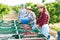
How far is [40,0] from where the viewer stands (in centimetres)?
344

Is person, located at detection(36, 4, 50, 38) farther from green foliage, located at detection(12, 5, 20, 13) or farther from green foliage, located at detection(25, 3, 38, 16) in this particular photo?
green foliage, located at detection(12, 5, 20, 13)

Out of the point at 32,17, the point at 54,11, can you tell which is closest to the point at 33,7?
the point at 32,17

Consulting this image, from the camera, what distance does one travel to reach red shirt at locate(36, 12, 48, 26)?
2967 millimetres

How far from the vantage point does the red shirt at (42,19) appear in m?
2.97

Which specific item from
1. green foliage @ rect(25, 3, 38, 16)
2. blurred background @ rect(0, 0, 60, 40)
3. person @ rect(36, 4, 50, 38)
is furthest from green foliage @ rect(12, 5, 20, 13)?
person @ rect(36, 4, 50, 38)

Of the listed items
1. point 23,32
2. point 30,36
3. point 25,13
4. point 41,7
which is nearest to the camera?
point 30,36

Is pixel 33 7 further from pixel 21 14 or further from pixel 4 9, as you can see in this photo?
pixel 4 9

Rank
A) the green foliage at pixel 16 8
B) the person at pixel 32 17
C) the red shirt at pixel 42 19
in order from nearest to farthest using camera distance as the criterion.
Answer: the red shirt at pixel 42 19 < the person at pixel 32 17 < the green foliage at pixel 16 8

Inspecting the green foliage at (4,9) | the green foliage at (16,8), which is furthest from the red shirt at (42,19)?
the green foliage at (4,9)

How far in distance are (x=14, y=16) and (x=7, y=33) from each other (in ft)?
2.10

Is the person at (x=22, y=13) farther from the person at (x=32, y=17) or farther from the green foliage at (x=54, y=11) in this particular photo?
the green foliage at (x=54, y=11)

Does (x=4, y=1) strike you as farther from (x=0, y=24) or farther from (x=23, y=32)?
(x=23, y=32)

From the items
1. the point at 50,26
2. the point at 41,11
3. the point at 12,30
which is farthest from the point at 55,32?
the point at 12,30

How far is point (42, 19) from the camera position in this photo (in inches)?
118
